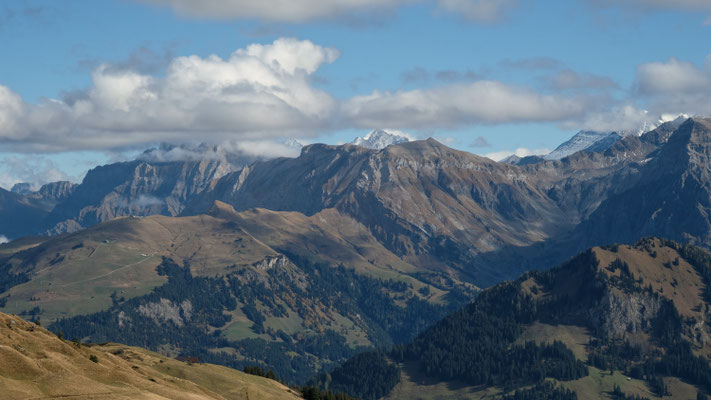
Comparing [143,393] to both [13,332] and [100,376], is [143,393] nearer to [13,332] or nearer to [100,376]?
[100,376]

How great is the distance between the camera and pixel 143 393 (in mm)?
190750

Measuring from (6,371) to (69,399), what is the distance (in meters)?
15.0

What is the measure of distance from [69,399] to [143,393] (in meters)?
22.0

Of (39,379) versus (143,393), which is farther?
(143,393)

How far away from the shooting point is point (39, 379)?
177 meters

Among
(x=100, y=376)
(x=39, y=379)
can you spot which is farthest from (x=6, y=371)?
(x=100, y=376)

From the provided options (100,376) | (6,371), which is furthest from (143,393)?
(6,371)

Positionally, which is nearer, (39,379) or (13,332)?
(39,379)

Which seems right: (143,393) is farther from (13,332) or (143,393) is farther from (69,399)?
(13,332)

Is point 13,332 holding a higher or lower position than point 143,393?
higher

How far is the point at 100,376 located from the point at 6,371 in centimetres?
2616

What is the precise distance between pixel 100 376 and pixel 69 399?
26.3m

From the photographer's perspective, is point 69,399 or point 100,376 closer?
point 69,399

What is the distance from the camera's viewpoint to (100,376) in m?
198
